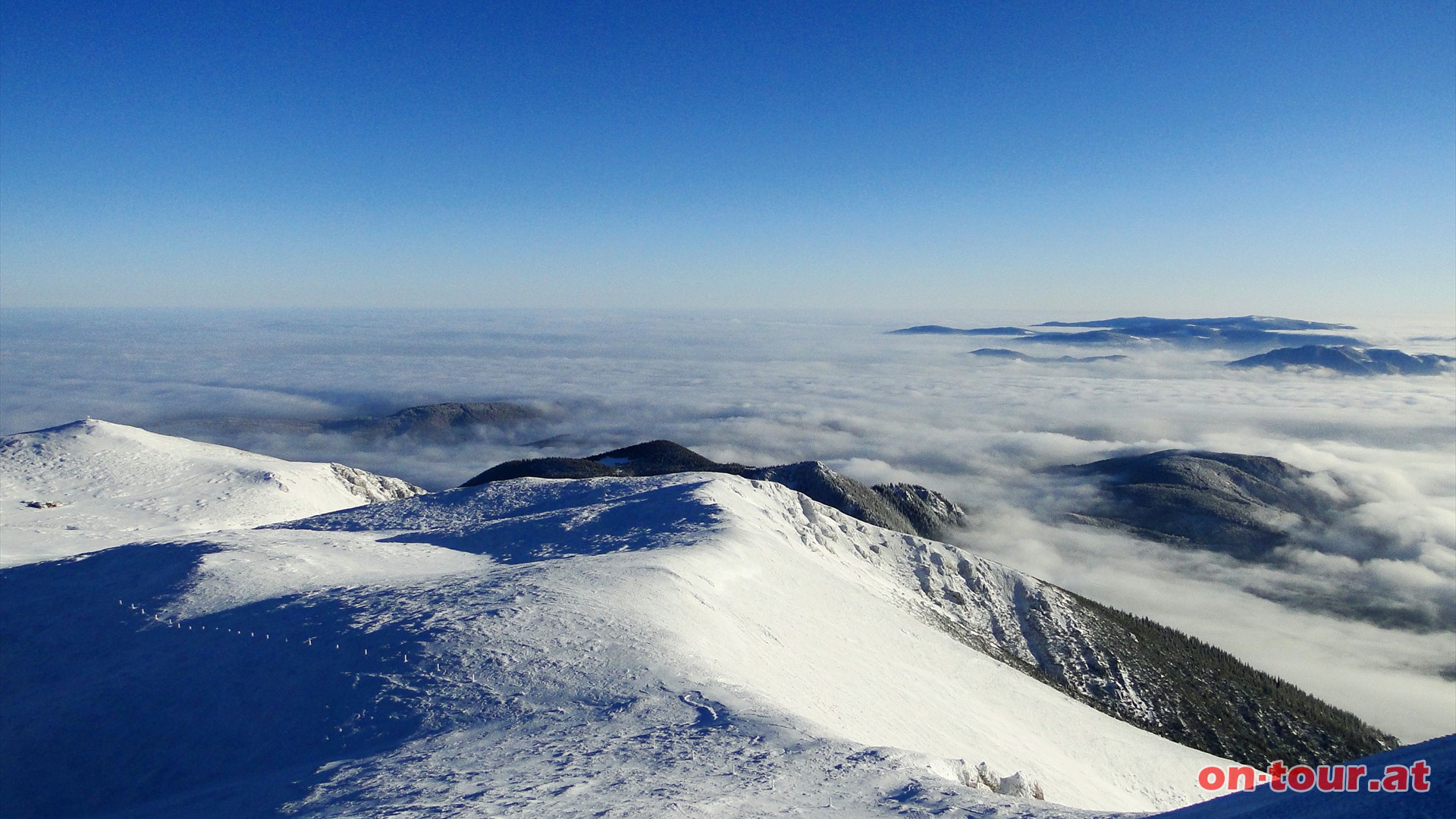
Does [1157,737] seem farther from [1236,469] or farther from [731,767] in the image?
[1236,469]

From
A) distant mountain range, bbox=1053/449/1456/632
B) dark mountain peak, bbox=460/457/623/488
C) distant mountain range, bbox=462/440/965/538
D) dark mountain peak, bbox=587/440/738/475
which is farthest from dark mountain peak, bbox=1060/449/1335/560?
dark mountain peak, bbox=460/457/623/488

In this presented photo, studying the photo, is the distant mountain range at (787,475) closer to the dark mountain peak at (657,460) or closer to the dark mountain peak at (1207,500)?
the dark mountain peak at (657,460)

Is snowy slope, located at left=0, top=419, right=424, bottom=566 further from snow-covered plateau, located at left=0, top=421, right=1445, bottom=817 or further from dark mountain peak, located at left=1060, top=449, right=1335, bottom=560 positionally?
dark mountain peak, located at left=1060, top=449, right=1335, bottom=560

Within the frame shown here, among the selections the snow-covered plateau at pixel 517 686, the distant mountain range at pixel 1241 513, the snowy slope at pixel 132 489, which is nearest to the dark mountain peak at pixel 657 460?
the snowy slope at pixel 132 489

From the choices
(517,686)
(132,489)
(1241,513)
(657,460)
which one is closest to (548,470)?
(657,460)

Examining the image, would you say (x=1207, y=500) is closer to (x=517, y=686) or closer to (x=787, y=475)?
(x=787, y=475)

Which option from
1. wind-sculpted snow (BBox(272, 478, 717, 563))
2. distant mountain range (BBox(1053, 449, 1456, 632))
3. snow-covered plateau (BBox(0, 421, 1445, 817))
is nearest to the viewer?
snow-covered plateau (BBox(0, 421, 1445, 817))
